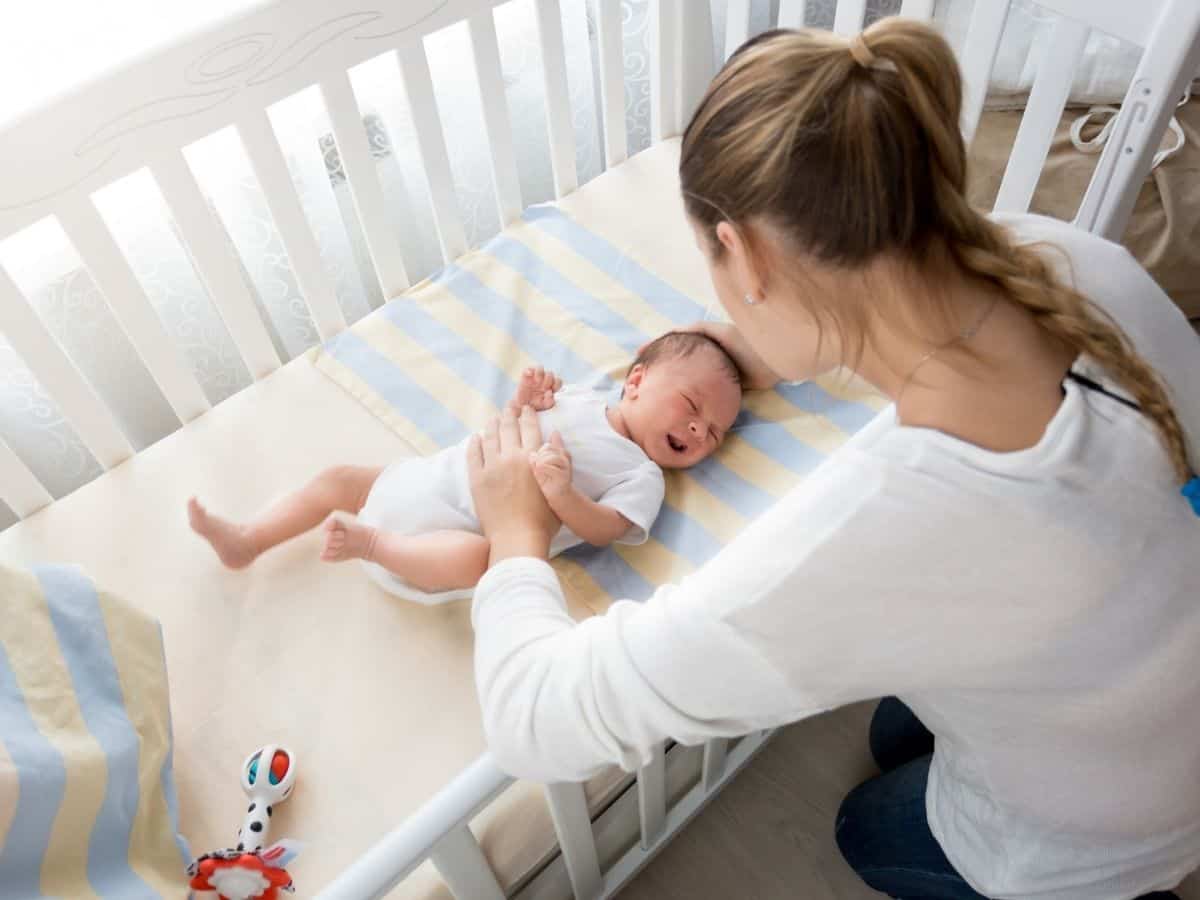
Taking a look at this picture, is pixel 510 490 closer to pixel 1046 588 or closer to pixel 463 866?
pixel 463 866

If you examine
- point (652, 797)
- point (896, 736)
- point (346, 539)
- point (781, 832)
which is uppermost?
point (346, 539)

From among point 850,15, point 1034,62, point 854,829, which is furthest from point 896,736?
point 1034,62

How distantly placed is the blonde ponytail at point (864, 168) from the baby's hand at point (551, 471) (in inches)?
17.0

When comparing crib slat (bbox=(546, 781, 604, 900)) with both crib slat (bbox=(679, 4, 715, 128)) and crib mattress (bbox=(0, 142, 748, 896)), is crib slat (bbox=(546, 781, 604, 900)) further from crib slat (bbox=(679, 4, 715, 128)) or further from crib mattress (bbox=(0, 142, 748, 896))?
crib slat (bbox=(679, 4, 715, 128))

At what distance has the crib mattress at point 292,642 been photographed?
0.97m

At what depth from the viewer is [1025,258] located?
2.27 feet

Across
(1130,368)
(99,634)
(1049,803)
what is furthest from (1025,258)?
(99,634)

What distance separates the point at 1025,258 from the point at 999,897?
602mm

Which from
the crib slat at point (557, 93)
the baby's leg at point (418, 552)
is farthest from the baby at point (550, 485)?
the crib slat at point (557, 93)

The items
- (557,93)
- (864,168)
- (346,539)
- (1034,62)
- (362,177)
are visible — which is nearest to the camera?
(864,168)

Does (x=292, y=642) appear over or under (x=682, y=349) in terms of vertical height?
under

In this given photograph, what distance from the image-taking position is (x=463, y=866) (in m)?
0.81

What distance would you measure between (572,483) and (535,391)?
0.46 ft

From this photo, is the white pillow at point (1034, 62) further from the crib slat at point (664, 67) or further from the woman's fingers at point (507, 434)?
the woman's fingers at point (507, 434)
